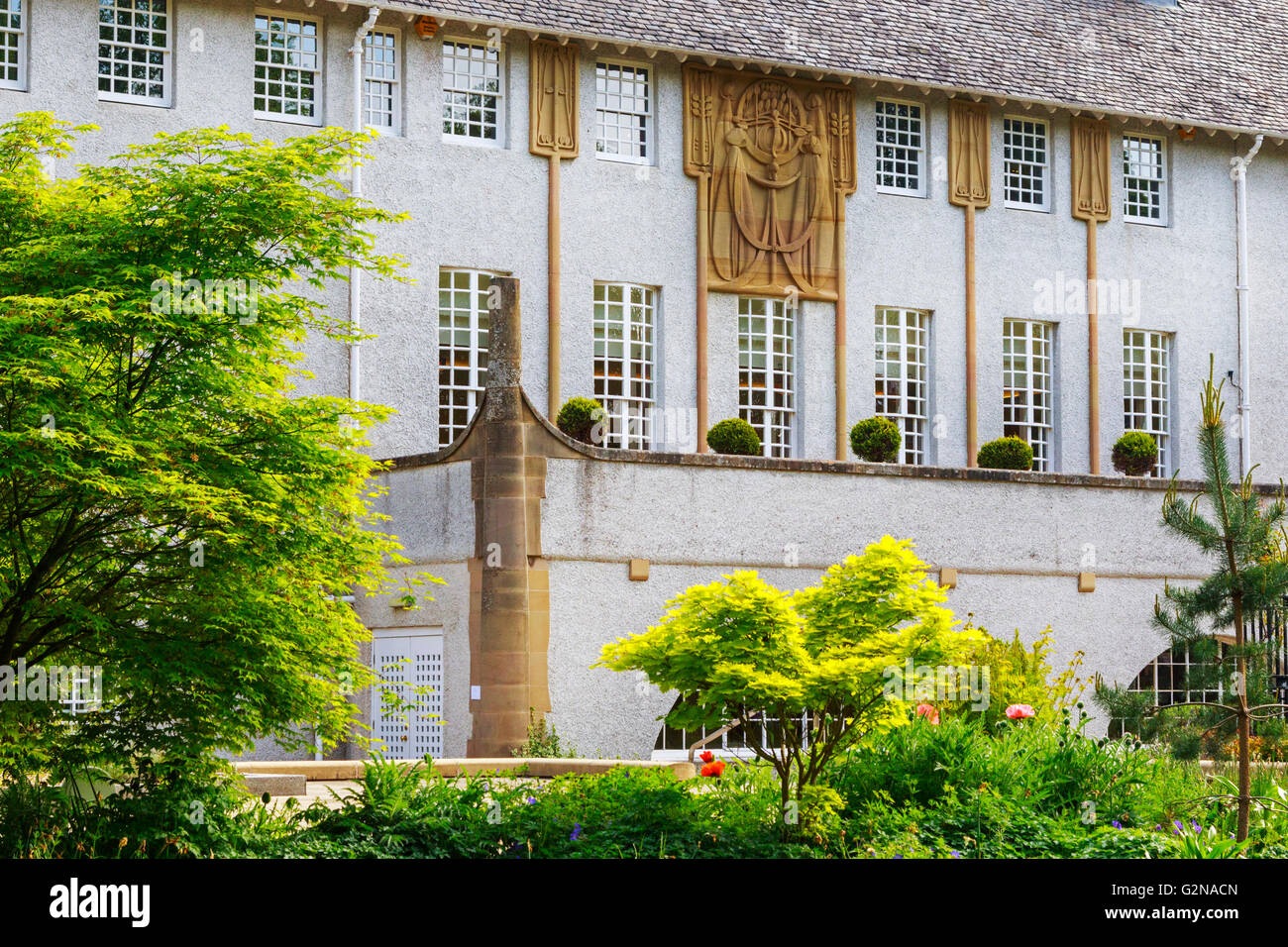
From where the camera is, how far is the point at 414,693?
23.7 m

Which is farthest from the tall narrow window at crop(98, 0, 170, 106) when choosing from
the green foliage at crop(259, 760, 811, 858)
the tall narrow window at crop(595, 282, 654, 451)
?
the green foliage at crop(259, 760, 811, 858)

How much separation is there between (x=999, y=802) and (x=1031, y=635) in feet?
37.8

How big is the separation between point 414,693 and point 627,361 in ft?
25.1

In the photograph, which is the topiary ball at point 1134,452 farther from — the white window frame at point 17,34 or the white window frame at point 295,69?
the white window frame at point 17,34

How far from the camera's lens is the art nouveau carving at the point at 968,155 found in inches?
1247

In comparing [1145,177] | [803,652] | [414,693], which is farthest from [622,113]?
[803,652]

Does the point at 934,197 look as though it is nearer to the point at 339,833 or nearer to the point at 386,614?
the point at 386,614

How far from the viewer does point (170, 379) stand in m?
13.5

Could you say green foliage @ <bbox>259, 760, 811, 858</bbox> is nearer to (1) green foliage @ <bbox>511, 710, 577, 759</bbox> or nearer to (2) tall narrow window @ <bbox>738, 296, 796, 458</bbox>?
(1) green foliage @ <bbox>511, 710, 577, 759</bbox>

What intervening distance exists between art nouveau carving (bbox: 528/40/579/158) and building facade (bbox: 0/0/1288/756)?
0.19ft

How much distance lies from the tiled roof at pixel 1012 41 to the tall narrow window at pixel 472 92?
3.46 feet
